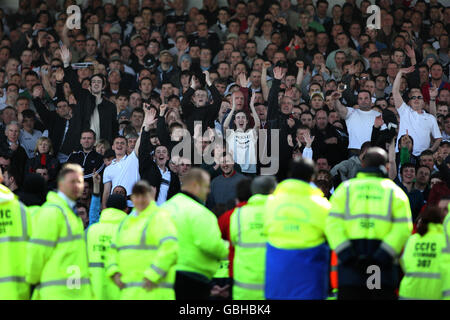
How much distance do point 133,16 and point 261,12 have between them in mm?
2462

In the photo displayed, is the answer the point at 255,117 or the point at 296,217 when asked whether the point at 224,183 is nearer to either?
the point at 255,117

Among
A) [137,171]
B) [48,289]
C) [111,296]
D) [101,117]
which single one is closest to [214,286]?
[111,296]

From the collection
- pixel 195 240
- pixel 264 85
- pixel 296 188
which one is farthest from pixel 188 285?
pixel 264 85

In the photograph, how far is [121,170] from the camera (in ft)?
40.7

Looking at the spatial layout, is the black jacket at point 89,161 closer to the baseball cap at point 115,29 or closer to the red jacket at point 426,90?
the baseball cap at point 115,29

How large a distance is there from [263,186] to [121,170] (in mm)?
4490

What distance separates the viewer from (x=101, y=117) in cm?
1370

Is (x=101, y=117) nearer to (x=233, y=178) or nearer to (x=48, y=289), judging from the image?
(x=233, y=178)

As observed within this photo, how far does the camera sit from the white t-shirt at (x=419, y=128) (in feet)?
43.8

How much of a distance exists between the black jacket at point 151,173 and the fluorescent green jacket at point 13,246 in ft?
14.8

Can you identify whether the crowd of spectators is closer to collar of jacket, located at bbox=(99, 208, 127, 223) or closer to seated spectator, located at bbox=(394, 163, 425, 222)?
seated spectator, located at bbox=(394, 163, 425, 222)

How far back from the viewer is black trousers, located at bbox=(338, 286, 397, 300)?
7.64m

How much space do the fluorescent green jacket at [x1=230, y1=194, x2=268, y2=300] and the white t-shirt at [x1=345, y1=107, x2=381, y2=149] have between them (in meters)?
5.08

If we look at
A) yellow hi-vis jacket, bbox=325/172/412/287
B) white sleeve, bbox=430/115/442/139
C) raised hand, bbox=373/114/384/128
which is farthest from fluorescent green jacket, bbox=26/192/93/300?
white sleeve, bbox=430/115/442/139
